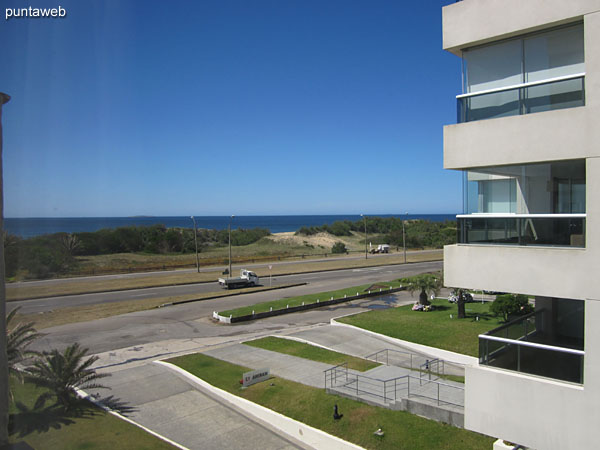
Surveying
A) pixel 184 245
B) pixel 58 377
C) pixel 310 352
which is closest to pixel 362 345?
pixel 310 352

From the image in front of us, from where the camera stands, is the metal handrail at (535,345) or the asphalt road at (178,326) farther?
the asphalt road at (178,326)

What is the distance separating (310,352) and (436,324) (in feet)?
27.4

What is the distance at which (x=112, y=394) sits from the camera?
1641 cm

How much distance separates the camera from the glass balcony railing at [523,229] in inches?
261

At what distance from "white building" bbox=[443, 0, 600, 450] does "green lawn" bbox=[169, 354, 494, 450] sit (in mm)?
5355

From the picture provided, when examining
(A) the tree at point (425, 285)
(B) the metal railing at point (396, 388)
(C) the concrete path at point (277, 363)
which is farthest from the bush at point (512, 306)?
(C) the concrete path at point (277, 363)

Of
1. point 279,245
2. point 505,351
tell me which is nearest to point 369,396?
point 505,351

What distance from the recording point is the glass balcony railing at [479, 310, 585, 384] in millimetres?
6551

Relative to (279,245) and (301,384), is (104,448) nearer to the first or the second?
(301,384)

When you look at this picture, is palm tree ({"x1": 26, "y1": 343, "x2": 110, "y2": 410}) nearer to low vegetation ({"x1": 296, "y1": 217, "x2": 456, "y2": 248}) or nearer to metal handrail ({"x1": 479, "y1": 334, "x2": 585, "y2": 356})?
metal handrail ({"x1": 479, "y1": 334, "x2": 585, "y2": 356})

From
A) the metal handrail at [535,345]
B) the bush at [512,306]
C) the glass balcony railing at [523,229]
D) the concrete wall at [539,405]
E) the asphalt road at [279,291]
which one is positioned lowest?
the asphalt road at [279,291]

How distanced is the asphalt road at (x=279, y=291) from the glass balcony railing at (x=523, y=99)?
28.0 metres

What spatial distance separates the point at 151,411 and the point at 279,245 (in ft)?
265

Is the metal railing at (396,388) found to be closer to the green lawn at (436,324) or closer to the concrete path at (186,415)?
the concrete path at (186,415)
